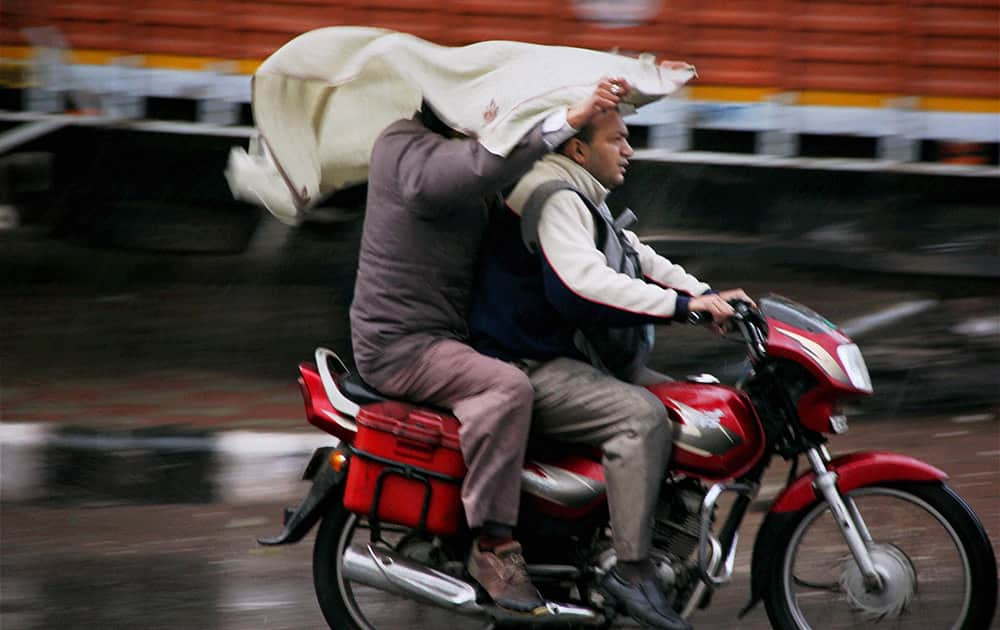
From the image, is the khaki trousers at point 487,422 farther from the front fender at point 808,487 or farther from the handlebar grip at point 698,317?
the front fender at point 808,487

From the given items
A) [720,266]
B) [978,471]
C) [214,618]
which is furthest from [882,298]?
[214,618]

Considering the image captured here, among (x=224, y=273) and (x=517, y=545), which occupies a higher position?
(x=517, y=545)

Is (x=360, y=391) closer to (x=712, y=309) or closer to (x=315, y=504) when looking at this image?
(x=315, y=504)

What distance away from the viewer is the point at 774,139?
942 centimetres

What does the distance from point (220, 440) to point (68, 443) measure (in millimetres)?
690

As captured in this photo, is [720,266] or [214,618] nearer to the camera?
[214,618]

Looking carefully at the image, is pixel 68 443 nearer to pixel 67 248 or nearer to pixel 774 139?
pixel 67 248

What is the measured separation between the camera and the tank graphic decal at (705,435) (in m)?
3.75

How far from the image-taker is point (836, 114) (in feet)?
30.8

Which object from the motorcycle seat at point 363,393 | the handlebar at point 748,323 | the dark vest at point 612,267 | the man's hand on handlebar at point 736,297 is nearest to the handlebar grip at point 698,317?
the handlebar at point 748,323

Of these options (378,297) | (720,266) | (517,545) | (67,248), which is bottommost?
(67,248)

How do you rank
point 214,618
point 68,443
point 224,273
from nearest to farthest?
1. point 214,618
2. point 68,443
3. point 224,273

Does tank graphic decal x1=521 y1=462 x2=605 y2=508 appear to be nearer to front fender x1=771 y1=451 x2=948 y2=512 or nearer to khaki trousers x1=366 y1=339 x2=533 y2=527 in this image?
khaki trousers x1=366 y1=339 x2=533 y2=527

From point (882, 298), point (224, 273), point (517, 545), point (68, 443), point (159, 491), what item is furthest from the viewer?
point (224, 273)
